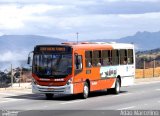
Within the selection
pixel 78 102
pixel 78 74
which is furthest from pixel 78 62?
pixel 78 102

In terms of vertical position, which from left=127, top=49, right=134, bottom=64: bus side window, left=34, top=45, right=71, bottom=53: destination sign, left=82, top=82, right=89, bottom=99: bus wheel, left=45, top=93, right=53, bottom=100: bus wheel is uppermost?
left=34, top=45, right=71, bottom=53: destination sign

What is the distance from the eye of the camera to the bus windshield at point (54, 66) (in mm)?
27984

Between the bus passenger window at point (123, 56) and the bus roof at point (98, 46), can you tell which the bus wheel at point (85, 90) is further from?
the bus passenger window at point (123, 56)

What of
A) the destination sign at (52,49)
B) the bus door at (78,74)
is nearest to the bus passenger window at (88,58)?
the bus door at (78,74)

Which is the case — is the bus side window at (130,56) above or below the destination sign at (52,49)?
below

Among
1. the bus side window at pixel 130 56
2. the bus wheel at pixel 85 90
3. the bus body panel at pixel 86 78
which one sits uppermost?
the bus side window at pixel 130 56

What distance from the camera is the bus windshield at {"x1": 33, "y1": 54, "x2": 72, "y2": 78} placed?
91.8ft

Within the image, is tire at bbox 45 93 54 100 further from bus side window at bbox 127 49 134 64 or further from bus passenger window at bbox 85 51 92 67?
bus side window at bbox 127 49 134 64

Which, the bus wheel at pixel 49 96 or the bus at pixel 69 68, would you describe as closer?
the bus at pixel 69 68

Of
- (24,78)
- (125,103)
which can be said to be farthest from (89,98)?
(24,78)

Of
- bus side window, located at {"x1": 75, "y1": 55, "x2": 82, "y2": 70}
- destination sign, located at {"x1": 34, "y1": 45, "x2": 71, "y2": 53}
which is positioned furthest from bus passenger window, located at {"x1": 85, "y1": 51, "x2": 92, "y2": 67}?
destination sign, located at {"x1": 34, "y1": 45, "x2": 71, "y2": 53}

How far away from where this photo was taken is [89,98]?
96.0ft

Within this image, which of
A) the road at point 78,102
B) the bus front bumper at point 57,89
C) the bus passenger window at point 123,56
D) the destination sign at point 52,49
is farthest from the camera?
the bus passenger window at point 123,56

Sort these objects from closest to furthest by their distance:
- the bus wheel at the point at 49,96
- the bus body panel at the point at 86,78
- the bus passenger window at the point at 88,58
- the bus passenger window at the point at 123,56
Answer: the bus body panel at the point at 86,78 < the bus wheel at the point at 49,96 < the bus passenger window at the point at 88,58 < the bus passenger window at the point at 123,56
